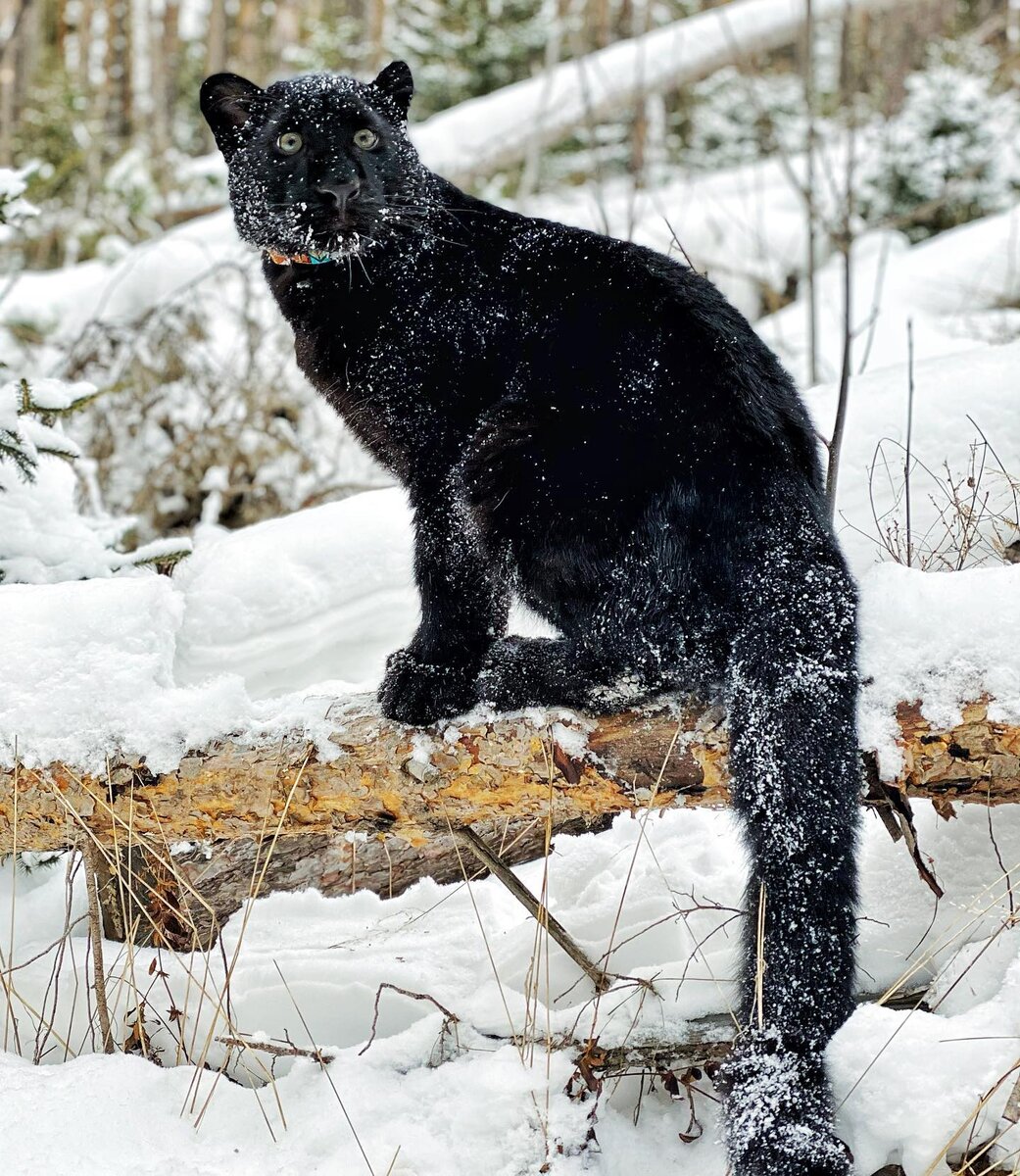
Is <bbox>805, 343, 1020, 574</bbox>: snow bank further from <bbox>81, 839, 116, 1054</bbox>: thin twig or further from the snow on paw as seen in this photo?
<bbox>81, 839, 116, 1054</bbox>: thin twig

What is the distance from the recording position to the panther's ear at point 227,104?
2.67m

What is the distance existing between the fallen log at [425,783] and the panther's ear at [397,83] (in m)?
1.63

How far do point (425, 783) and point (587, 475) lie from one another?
0.75 meters

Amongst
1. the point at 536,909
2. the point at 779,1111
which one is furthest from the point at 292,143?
the point at 779,1111

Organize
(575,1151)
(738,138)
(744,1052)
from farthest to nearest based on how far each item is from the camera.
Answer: (738,138)
(575,1151)
(744,1052)

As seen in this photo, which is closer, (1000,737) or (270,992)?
(1000,737)

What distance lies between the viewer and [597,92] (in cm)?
848

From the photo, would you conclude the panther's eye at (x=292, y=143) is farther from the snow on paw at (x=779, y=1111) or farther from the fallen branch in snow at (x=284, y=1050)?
the snow on paw at (x=779, y=1111)

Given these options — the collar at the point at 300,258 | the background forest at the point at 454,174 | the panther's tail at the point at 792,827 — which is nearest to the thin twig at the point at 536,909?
the panther's tail at the point at 792,827

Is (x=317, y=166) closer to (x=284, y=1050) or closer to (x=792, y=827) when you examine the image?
(x=792, y=827)

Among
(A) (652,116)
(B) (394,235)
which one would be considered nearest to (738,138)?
(A) (652,116)

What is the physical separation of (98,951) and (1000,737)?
1.92m

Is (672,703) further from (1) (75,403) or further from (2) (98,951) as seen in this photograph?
(1) (75,403)

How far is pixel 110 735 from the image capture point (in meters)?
2.25
